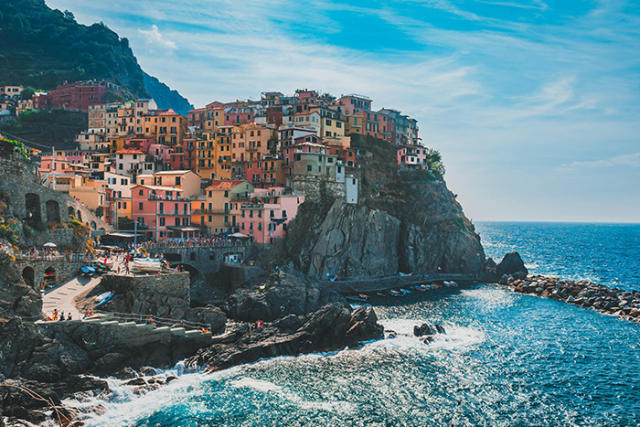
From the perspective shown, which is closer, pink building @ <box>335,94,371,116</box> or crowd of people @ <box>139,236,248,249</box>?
crowd of people @ <box>139,236,248,249</box>

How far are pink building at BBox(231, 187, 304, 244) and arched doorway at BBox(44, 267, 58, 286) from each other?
37.6 metres

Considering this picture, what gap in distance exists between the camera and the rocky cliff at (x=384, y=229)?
87.1 meters

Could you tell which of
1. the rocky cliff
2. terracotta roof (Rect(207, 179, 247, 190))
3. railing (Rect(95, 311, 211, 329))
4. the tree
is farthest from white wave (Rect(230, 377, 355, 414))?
the tree

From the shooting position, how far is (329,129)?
110m

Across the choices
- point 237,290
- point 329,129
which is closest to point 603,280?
point 329,129

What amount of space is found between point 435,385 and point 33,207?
4990cm

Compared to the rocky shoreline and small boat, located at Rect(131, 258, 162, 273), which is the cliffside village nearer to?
small boat, located at Rect(131, 258, 162, 273)

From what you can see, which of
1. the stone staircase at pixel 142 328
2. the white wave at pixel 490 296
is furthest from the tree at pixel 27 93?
the white wave at pixel 490 296

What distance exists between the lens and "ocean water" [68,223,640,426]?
37.9 meters

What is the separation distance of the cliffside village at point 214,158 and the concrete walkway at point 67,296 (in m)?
22.9

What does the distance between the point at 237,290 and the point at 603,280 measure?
82.9 metres

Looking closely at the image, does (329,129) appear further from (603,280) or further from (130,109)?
(603,280)

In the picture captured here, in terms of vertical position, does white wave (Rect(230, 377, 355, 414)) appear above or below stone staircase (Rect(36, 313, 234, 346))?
below

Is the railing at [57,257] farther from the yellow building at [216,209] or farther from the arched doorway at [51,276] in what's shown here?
the yellow building at [216,209]
